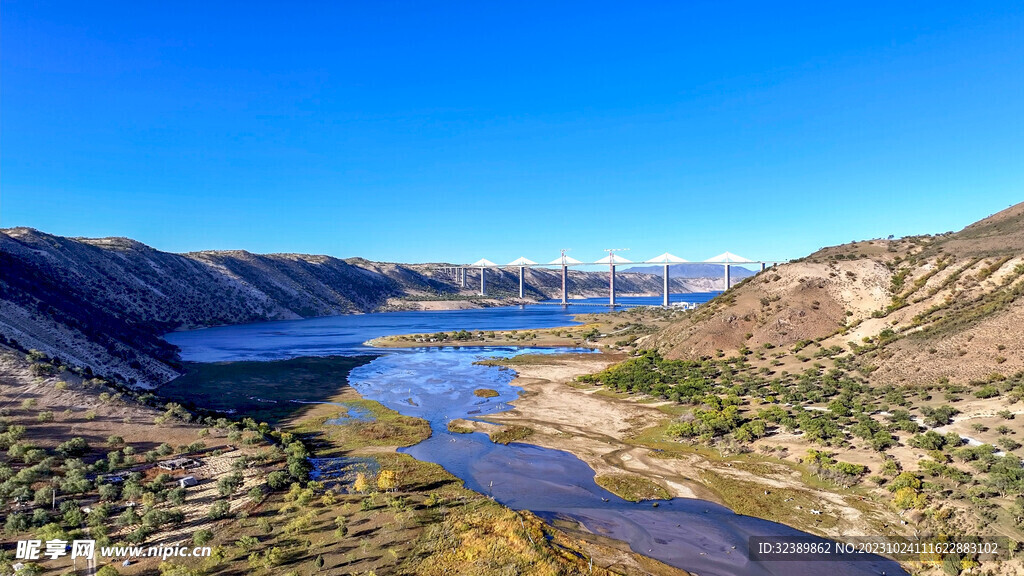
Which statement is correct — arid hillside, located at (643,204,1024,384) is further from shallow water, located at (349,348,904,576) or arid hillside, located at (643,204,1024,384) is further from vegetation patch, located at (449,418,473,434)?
vegetation patch, located at (449,418,473,434)

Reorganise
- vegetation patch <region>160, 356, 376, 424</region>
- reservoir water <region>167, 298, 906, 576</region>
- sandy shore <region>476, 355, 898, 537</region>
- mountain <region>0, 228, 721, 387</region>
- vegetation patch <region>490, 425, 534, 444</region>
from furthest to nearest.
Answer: mountain <region>0, 228, 721, 387</region>, vegetation patch <region>160, 356, 376, 424</region>, vegetation patch <region>490, 425, 534, 444</region>, sandy shore <region>476, 355, 898, 537</region>, reservoir water <region>167, 298, 906, 576</region>

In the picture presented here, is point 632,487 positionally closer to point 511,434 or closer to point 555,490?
point 555,490

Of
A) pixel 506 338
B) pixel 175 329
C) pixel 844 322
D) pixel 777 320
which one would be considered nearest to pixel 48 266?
pixel 175 329

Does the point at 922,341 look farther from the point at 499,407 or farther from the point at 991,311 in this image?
the point at 499,407

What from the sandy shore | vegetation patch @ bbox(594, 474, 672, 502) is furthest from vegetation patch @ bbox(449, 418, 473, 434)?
A: vegetation patch @ bbox(594, 474, 672, 502)

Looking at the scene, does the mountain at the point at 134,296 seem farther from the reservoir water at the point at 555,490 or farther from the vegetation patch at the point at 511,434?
the vegetation patch at the point at 511,434

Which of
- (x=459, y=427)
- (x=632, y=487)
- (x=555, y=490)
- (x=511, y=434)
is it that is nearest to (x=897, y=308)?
(x=632, y=487)
